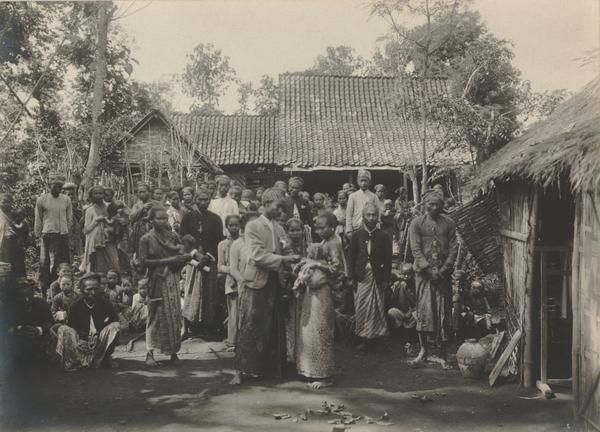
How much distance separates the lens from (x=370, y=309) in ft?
23.9

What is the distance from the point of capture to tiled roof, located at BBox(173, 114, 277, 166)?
20288 mm

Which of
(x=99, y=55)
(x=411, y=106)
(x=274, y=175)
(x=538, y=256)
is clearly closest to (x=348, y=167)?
(x=274, y=175)

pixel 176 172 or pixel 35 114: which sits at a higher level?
pixel 35 114

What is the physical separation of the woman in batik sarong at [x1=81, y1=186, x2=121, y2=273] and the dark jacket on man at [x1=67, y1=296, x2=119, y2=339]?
219 cm

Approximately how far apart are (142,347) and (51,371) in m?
1.31

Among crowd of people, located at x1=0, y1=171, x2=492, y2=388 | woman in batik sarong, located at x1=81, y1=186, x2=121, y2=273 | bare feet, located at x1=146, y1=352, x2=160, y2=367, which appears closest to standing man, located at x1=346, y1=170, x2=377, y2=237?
→ crowd of people, located at x1=0, y1=171, x2=492, y2=388

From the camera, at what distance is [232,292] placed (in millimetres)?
7227

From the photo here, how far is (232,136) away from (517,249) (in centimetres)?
1639

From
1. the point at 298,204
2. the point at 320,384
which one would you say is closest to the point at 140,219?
the point at 298,204

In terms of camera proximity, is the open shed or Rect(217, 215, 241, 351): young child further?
Rect(217, 215, 241, 351): young child

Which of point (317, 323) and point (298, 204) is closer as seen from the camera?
point (317, 323)

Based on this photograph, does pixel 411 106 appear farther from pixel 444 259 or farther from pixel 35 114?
pixel 35 114

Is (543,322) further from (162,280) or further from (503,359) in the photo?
(162,280)

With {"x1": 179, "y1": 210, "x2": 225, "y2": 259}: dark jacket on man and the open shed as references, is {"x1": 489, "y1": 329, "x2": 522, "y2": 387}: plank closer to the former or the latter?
the open shed
